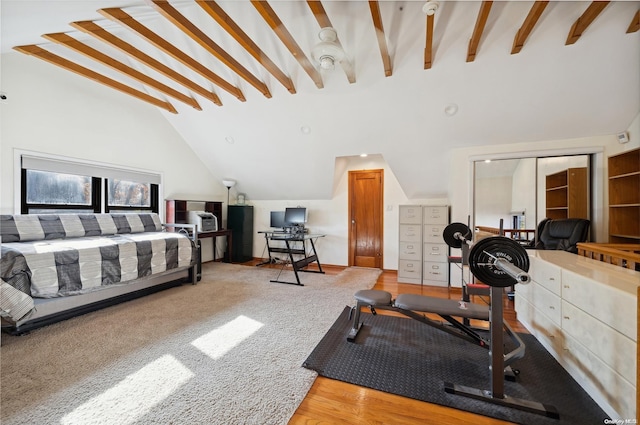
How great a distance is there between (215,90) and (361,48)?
7.26ft

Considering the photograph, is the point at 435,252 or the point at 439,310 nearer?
the point at 439,310

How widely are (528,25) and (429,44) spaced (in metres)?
0.78

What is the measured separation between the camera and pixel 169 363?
1.86 m

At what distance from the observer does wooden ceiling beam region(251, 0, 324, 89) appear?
1.87m

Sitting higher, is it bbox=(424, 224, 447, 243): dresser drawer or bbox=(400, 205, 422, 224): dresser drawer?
bbox=(400, 205, 422, 224): dresser drawer

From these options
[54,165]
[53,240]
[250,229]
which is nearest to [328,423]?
[53,240]

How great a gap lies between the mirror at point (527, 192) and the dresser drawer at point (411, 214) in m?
0.79

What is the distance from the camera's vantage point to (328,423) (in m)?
1.38

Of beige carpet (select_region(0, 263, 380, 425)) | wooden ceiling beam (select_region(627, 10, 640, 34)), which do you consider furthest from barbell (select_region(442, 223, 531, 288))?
wooden ceiling beam (select_region(627, 10, 640, 34))

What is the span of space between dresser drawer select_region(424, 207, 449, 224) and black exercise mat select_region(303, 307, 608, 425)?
6.36ft

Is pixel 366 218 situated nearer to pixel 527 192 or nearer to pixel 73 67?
pixel 527 192

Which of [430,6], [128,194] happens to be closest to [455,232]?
[430,6]

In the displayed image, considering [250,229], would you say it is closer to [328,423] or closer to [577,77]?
[328,423]

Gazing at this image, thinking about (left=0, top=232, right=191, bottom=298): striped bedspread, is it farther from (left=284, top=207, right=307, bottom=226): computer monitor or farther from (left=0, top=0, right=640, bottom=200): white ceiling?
(left=284, top=207, right=307, bottom=226): computer monitor
